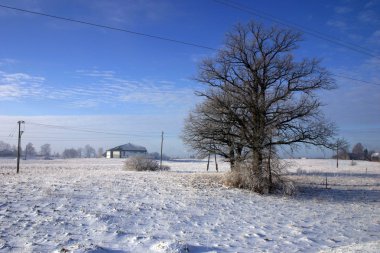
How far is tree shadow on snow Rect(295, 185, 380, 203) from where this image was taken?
83.3 ft

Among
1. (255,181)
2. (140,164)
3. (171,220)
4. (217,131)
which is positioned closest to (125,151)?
(140,164)

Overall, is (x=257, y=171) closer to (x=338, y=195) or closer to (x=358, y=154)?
(x=338, y=195)

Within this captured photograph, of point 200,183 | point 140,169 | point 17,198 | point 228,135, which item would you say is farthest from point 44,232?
point 140,169

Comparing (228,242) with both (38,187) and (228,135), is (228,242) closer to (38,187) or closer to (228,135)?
(38,187)

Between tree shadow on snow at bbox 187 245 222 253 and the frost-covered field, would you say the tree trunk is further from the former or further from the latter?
tree shadow on snow at bbox 187 245 222 253

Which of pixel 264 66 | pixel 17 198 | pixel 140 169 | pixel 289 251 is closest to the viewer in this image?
pixel 289 251

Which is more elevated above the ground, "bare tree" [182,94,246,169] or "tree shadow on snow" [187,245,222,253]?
"bare tree" [182,94,246,169]

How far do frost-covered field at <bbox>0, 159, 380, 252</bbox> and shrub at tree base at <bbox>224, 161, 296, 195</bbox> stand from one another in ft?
3.83

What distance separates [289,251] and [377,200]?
57.2ft

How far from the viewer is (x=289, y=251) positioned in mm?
11875

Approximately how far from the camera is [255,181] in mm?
25203

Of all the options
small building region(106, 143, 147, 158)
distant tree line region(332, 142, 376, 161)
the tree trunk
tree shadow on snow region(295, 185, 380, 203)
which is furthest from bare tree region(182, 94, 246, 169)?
small building region(106, 143, 147, 158)

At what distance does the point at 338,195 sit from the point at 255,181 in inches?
284

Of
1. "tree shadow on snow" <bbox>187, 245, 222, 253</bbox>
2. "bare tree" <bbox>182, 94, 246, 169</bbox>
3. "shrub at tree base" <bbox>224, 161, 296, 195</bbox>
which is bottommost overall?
"tree shadow on snow" <bbox>187, 245, 222, 253</bbox>
